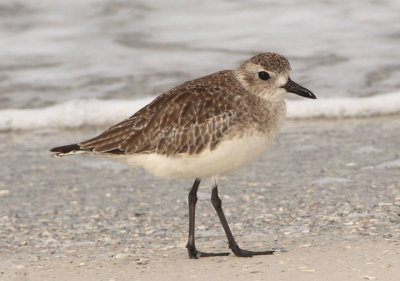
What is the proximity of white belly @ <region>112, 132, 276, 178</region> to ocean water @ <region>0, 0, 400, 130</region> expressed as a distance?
409 centimetres

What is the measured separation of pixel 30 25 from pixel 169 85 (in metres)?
3.57

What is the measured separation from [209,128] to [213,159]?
0.62 feet

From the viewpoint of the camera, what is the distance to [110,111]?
951 cm

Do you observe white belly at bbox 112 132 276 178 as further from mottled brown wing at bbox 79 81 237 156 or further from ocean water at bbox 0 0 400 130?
ocean water at bbox 0 0 400 130

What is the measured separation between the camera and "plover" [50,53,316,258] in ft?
A: 16.6

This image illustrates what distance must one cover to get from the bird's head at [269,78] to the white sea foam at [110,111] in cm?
384

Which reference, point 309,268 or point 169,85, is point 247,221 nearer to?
point 309,268

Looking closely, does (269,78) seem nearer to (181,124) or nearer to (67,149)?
(181,124)

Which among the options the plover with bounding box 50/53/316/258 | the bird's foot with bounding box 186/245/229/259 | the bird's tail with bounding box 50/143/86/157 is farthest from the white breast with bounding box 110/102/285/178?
the bird's foot with bounding box 186/245/229/259

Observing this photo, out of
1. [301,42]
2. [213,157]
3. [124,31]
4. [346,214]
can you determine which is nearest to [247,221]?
[346,214]

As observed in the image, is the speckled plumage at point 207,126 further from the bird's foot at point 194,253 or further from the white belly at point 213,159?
the bird's foot at point 194,253

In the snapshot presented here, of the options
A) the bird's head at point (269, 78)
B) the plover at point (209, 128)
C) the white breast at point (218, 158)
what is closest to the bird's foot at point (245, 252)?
the plover at point (209, 128)

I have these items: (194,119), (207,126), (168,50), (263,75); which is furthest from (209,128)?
(168,50)

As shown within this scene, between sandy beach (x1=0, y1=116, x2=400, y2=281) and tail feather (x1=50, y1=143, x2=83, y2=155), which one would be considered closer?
sandy beach (x1=0, y1=116, x2=400, y2=281)
